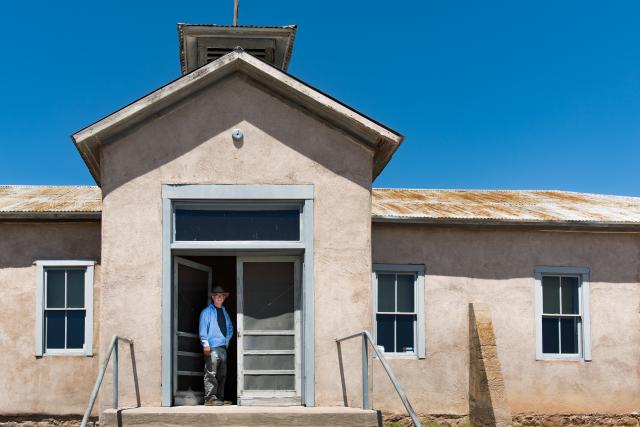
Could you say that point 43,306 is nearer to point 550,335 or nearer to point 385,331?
point 385,331

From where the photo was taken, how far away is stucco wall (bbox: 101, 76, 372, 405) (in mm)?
12234

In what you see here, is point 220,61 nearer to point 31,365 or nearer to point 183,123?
point 183,123

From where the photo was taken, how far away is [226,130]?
12.7 meters

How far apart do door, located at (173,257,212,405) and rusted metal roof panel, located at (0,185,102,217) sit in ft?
8.40

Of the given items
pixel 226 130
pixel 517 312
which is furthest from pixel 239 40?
pixel 517 312

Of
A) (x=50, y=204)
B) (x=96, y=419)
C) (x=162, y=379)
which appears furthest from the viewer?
(x=50, y=204)

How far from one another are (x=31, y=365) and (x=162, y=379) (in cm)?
377

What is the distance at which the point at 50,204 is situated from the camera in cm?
1591

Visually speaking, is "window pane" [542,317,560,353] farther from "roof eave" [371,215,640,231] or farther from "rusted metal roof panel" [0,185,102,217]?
"rusted metal roof panel" [0,185,102,217]

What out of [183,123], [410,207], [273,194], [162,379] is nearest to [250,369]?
[162,379]

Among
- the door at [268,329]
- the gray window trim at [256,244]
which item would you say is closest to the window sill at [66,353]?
the gray window trim at [256,244]

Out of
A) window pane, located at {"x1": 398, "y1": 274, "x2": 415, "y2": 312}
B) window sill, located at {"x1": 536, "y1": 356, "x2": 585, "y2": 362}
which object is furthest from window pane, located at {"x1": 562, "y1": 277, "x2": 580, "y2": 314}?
window pane, located at {"x1": 398, "y1": 274, "x2": 415, "y2": 312}

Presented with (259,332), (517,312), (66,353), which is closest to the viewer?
(259,332)

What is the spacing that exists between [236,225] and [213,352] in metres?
1.88
